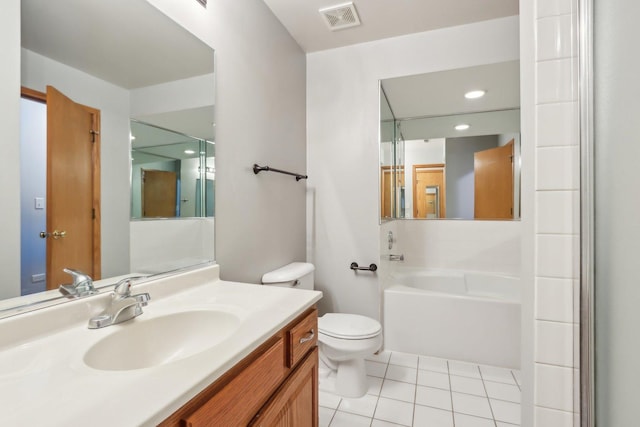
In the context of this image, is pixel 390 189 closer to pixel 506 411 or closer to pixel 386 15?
pixel 386 15

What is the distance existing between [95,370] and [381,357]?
1988 millimetres

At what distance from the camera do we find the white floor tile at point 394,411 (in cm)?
156

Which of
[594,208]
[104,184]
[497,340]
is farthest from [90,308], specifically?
[497,340]

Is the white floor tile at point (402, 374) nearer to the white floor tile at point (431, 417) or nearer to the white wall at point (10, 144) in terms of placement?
the white floor tile at point (431, 417)

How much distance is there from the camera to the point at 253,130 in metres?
1.75

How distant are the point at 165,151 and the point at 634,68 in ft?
4.69

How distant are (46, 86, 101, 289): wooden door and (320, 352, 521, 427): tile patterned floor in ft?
4.59

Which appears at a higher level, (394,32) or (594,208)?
(394,32)

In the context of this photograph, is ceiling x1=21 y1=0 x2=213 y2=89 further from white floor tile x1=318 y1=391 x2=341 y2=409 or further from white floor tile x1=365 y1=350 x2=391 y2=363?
white floor tile x1=365 y1=350 x2=391 y2=363

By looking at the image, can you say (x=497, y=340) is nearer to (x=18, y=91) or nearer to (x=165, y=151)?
(x=165, y=151)

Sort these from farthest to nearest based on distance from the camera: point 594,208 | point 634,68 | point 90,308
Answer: point 90,308 < point 594,208 < point 634,68

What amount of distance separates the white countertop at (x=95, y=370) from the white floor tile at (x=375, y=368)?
1247 millimetres

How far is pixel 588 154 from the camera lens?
742mm

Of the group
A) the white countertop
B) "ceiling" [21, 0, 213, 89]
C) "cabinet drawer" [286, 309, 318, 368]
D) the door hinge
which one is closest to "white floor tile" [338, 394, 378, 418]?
"cabinet drawer" [286, 309, 318, 368]
